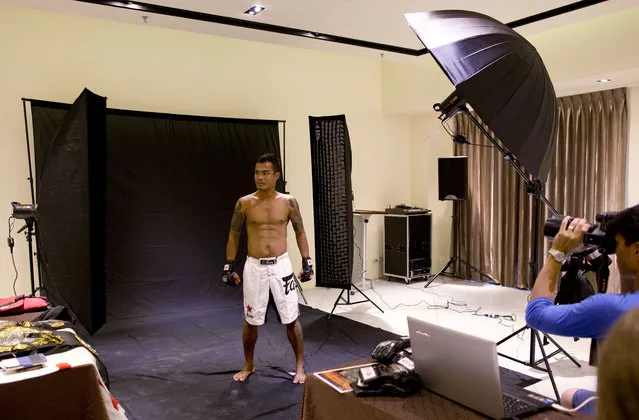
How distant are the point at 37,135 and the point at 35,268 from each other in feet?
4.09

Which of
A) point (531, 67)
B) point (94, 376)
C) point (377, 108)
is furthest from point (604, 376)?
point (377, 108)

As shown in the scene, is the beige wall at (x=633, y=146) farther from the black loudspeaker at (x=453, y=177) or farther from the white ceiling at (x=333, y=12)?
the black loudspeaker at (x=453, y=177)

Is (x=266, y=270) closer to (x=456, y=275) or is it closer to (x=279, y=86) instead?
(x=279, y=86)

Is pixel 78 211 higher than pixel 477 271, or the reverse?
pixel 78 211

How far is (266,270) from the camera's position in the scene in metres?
3.55

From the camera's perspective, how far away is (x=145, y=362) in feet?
13.0

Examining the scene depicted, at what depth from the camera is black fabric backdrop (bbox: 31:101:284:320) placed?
505 cm

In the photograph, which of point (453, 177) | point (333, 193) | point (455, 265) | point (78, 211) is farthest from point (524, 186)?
point (78, 211)

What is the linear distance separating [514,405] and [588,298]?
0.41 meters

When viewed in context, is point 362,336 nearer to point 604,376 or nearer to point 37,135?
point 37,135

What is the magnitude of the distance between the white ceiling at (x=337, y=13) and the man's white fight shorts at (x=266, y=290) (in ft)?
7.00

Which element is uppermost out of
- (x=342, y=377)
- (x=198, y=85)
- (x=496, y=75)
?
(x=198, y=85)

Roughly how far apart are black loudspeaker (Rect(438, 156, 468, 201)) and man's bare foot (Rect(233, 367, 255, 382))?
3782mm

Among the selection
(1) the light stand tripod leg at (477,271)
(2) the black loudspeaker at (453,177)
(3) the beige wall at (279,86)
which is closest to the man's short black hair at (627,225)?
(3) the beige wall at (279,86)
